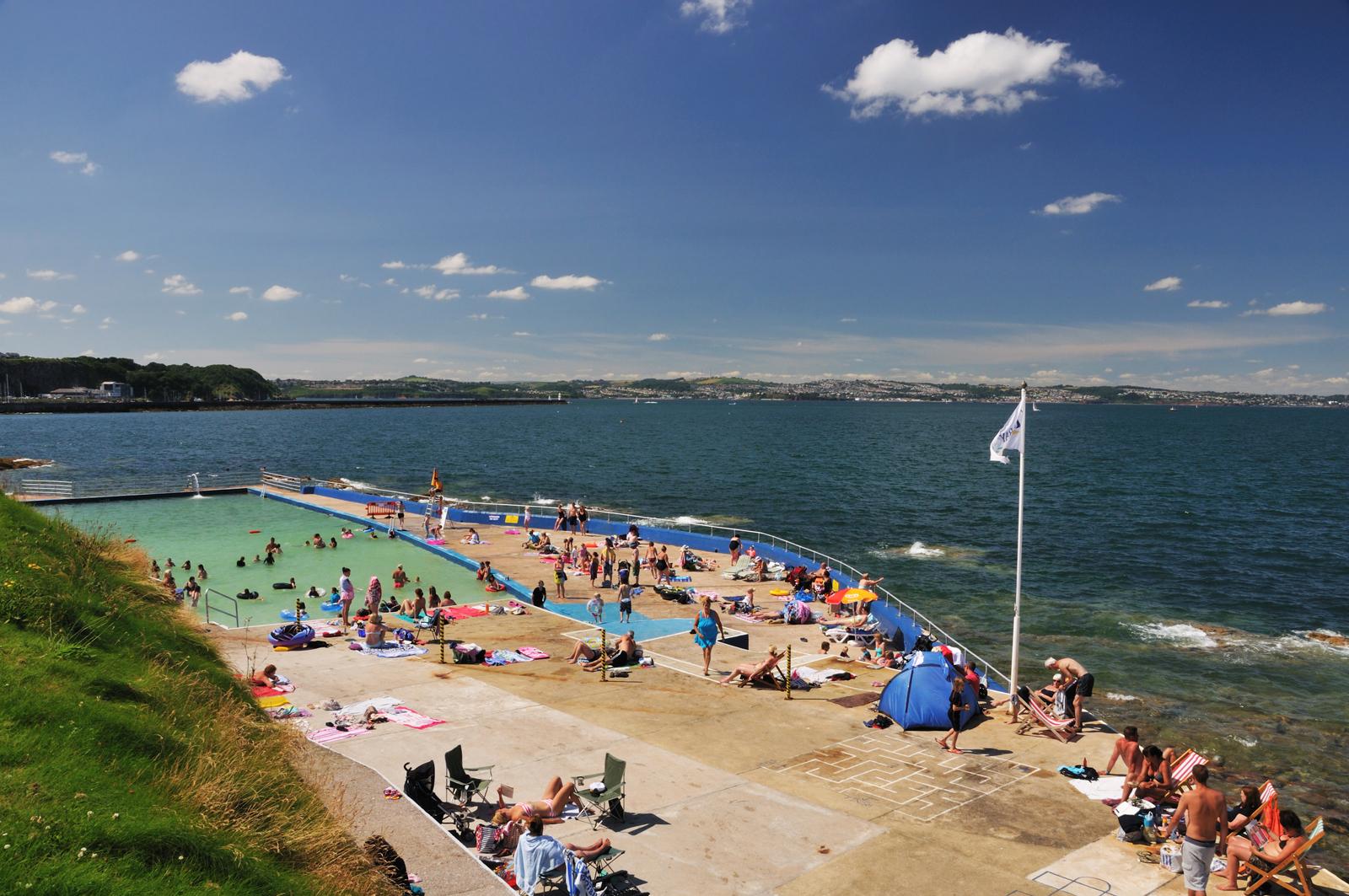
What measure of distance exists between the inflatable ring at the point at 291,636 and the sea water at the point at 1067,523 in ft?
63.1

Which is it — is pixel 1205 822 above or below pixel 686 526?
above

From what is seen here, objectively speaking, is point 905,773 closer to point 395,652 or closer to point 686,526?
point 395,652

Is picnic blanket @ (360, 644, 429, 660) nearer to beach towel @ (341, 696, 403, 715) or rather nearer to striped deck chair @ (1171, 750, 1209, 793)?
beach towel @ (341, 696, 403, 715)

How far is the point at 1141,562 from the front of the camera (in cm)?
4197

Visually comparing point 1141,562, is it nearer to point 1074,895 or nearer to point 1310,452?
point 1074,895

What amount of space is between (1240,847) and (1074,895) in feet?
8.02

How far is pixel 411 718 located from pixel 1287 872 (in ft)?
41.9

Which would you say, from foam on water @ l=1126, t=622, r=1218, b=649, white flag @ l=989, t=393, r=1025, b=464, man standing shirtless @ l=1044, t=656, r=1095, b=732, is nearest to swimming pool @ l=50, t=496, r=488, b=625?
white flag @ l=989, t=393, r=1025, b=464

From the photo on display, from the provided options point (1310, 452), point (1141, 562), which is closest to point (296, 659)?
point (1141, 562)

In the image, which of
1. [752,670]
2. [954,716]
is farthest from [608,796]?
[752,670]

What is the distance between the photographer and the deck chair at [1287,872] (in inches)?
367

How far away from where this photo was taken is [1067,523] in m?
54.3

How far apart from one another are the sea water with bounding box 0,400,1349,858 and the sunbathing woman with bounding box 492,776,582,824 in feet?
48.9

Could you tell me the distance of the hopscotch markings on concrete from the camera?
37.8ft
